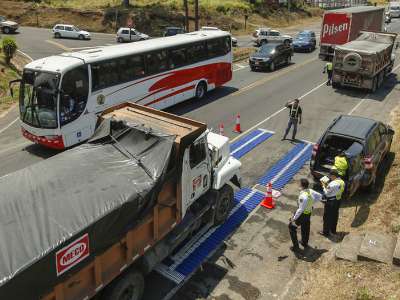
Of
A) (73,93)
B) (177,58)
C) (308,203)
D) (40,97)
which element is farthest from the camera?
(177,58)

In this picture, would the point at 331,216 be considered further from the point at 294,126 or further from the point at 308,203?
the point at 294,126

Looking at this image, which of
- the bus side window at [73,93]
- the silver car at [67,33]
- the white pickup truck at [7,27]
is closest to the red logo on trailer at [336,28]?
the bus side window at [73,93]

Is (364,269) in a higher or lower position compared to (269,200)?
higher

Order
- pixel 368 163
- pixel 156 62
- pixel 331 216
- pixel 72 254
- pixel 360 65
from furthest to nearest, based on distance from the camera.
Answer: pixel 360 65
pixel 156 62
pixel 368 163
pixel 331 216
pixel 72 254

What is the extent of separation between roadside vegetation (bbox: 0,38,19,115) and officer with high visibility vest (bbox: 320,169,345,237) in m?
17.4

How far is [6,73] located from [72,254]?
74.6 ft

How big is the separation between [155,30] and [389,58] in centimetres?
3344

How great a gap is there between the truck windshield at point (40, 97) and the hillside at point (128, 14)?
3933cm

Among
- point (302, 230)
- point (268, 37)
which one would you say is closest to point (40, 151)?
point (302, 230)

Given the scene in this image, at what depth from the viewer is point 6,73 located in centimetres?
2545

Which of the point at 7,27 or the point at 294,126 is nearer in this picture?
the point at 294,126

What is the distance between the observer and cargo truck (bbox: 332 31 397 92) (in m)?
23.0

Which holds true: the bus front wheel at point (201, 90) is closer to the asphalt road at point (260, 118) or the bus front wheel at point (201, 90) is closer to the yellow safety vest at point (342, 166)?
the asphalt road at point (260, 118)

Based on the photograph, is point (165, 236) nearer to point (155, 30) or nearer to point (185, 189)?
point (185, 189)
